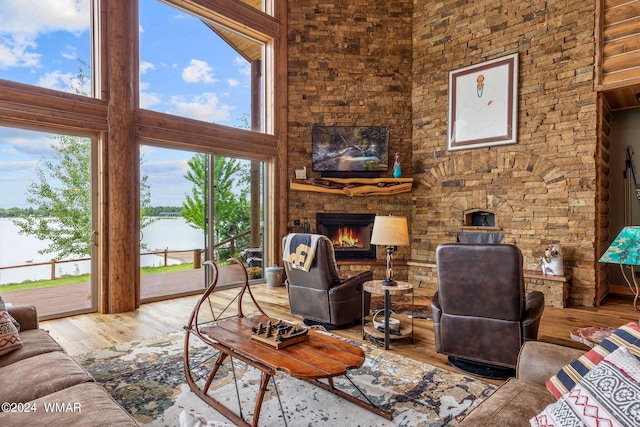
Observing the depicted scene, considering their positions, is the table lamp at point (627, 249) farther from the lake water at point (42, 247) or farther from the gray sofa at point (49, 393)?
the lake water at point (42, 247)

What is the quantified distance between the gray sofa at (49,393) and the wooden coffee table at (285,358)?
0.70m

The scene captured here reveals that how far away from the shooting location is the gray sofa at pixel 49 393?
4.66ft

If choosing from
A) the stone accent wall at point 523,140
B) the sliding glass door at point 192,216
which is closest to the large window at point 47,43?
the sliding glass door at point 192,216

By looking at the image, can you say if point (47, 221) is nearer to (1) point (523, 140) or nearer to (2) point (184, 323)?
(2) point (184, 323)

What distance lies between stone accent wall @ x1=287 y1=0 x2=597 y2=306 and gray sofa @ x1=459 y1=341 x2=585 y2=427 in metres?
4.06

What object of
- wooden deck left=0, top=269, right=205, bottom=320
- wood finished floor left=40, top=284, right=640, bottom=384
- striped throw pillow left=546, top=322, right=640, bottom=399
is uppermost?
striped throw pillow left=546, top=322, right=640, bottom=399

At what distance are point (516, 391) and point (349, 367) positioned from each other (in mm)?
794

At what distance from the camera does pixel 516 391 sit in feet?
5.33

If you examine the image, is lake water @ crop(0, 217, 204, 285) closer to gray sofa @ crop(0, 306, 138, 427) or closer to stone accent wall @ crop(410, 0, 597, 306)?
gray sofa @ crop(0, 306, 138, 427)

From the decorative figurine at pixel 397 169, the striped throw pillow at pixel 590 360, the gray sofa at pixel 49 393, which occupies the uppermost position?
the decorative figurine at pixel 397 169

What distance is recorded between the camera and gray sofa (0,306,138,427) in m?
1.42

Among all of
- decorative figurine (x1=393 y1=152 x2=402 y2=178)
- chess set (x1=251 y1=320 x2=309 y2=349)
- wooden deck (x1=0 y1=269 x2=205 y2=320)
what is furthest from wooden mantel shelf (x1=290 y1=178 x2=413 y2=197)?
chess set (x1=251 y1=320 x2=309 y2=349)

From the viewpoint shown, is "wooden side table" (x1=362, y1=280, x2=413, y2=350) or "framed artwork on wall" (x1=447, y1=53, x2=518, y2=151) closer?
"wooden side table" (x1=362, y1=280, x2=413, y2=350)

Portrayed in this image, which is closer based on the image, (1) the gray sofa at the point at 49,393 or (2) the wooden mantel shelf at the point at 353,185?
(1) the gray sofa at the point at 49,393
